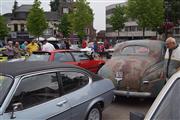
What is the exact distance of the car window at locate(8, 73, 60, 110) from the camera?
462cm

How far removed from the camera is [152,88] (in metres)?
8.16

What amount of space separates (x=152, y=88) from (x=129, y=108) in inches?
→ 29.6

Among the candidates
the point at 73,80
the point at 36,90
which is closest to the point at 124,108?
the point at 73,80

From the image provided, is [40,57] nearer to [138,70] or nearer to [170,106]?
[138,70]

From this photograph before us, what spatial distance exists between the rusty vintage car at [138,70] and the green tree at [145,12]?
1375 inches

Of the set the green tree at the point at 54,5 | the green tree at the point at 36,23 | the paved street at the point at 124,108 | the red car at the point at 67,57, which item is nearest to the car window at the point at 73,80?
the paved street at the point at 124,108

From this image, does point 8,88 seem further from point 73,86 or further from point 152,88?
point 152,88

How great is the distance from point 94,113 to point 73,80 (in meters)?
0.74

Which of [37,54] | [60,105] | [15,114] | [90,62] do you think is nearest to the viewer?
[15,114]

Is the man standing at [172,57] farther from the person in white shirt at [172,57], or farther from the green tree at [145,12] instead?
the green tree at [145,12]

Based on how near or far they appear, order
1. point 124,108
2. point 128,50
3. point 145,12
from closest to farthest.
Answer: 1. point 124,108
2. point 128,50
3. point 145,12

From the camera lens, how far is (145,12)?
148ft

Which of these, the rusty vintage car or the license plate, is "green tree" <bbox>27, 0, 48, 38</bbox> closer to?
the rusty vintage car

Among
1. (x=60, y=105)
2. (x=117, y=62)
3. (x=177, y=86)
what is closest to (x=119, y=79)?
(x=117, y=62)
